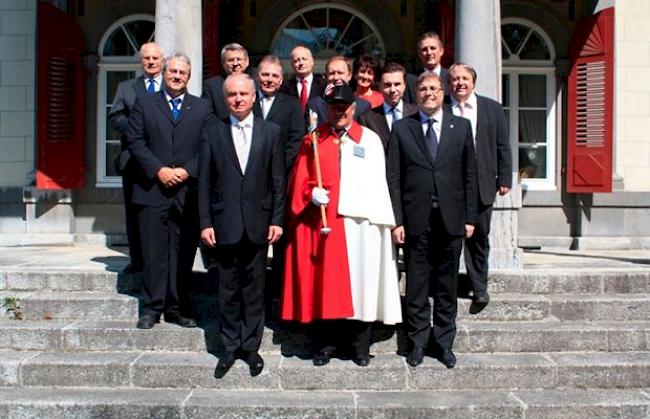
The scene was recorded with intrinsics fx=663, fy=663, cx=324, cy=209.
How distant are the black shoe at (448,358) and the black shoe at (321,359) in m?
0.79

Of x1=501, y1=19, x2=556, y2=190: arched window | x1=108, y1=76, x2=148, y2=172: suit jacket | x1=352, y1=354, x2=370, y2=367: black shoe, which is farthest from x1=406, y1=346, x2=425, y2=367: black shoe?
x1=501, y1=19, x2=556, y2=190: arched window

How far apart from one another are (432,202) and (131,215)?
235 cm

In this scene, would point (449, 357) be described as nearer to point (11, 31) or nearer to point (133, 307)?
point (133, 307)

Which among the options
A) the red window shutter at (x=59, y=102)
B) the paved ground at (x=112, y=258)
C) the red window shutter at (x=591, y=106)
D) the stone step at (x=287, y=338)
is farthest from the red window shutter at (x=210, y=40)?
the red window shutter at (x=591, y=106)

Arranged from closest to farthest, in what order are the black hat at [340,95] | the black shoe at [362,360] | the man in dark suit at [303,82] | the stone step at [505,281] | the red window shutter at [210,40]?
the black hat at [340,95] → the black shoe at [362,360] → the man in dark suit at [303,82] → the stone step at [505,281] → the red window shutter at [210,40]

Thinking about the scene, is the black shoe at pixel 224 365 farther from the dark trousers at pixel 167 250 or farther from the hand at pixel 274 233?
the hand at pixel 274 233

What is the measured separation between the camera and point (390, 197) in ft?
14.8

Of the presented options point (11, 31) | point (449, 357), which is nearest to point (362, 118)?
point (449, 357)

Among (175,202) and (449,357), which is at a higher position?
(175,202)

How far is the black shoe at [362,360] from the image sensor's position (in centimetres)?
449

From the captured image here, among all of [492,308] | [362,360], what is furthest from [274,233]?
[492,308]

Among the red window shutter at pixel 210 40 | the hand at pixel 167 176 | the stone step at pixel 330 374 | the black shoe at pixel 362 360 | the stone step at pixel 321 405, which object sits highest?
the red window shutter at pixel 210 40

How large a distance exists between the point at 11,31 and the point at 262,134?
658cm

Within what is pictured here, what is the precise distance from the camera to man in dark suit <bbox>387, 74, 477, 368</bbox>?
447 cm
